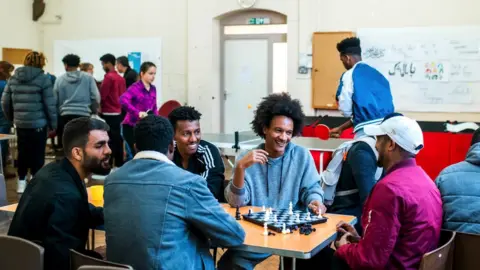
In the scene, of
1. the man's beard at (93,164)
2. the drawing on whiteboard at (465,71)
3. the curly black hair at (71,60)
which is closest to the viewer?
the man's beard at (93,164)

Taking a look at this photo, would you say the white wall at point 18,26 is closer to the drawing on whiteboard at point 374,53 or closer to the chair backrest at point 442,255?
the drawing on whiteboard at point 374,53

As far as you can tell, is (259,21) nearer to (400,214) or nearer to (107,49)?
(107,49)

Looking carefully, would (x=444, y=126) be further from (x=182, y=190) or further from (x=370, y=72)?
(x=182, y=190)

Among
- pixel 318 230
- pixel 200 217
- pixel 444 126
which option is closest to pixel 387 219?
pixel 318 230

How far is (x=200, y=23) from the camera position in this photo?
10016 mm

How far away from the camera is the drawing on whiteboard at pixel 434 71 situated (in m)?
8.49

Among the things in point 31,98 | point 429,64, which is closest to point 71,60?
point 31,98

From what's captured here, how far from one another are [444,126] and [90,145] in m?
6.44

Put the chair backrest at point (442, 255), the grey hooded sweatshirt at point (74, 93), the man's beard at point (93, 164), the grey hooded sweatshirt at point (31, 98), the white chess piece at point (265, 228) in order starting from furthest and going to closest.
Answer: the grey hooded sweatshirt at point (74, 93) < the grey hooded sweatshirt at point (31, 98) < the man's beard at point (93, 164) < the white chess piece at point (265, 228) < the chair backrest at point (442, 255)

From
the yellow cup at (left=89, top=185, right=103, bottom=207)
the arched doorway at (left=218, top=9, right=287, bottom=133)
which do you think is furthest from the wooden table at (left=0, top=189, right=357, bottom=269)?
the arched doorway at (left=218, top=9, right=287, bottom=133)

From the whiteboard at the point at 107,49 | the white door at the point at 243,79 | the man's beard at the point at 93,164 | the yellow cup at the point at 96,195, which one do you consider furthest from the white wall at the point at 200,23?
the man's beard at the point at 93,164

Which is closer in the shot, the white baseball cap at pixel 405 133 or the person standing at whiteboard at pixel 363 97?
the white baseball cap at pixel 405 133

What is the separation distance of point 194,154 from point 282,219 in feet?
3.14

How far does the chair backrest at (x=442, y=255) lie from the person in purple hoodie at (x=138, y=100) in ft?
16.2
